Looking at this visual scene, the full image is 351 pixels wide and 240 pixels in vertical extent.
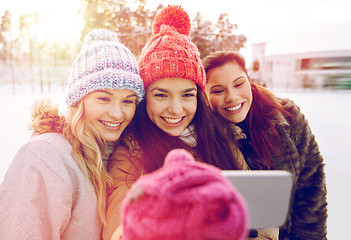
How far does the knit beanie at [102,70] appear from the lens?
1.18 metres

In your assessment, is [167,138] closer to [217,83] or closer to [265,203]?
[217,83]

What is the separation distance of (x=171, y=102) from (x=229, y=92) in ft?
1.87

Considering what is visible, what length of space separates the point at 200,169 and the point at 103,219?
84 cm

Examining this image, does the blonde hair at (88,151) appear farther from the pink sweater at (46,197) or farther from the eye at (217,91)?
the eye at (217,91)

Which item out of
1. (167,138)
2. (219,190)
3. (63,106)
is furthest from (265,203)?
(63,106)

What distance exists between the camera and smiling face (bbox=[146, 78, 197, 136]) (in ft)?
4.44

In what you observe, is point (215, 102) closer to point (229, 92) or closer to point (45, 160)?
point (229, 92)

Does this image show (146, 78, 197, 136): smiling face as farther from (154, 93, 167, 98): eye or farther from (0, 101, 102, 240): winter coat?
(0, 101, 102, 240): winter coat

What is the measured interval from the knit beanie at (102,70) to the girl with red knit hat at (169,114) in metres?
0.13

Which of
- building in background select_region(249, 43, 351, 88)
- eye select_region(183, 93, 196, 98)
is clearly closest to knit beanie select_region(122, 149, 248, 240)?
eye select_region(183, 93, 196, 98)

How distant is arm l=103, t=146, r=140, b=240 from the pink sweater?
9cm

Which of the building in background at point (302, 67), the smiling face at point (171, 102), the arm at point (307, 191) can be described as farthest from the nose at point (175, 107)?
the building in background at point (302, 67)

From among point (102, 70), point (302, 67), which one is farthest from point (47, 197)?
point (302, 67)

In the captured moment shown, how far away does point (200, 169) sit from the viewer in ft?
1.44
